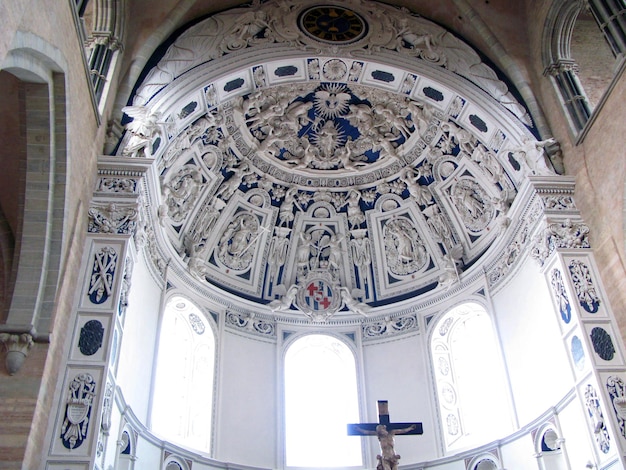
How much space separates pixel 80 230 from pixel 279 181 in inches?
326

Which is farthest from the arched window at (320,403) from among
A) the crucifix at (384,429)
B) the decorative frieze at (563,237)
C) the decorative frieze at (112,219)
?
the decorative frieze at (112,219)

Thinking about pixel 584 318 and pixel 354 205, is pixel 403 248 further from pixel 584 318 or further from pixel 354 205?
pixel 584 318

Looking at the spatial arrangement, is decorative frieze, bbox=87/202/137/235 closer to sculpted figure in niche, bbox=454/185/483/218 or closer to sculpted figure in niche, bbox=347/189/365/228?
sculpted figure in niche, bbox=347/189/365/228

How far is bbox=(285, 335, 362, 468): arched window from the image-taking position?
1759 centimetres

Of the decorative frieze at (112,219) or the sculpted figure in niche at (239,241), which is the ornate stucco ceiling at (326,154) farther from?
the decorative frieze at (112,219)

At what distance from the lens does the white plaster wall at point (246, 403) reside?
1662 centimetres

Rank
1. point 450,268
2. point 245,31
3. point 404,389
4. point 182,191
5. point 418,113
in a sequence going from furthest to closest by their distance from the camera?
point 450,268
point 418,113
point 404,389
point 182,191
point 245,31

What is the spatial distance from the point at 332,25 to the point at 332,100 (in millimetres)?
2117

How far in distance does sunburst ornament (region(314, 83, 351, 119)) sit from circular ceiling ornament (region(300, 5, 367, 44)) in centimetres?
134

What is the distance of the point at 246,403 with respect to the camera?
17344 millimetres

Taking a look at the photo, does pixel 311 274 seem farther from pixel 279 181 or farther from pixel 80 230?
pixel 80 230

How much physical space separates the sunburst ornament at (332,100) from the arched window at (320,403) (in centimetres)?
626

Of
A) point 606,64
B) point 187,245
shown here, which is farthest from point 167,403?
point 606,64

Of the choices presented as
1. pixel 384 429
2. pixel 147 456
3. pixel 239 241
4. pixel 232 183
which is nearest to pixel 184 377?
pixel 147 456
